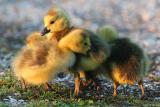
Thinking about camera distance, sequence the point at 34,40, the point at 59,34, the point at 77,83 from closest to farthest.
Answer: the point at 77,83, the point at 34,40, the point at 59,34

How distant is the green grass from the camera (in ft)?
23.2

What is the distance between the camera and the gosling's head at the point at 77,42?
23.0ft

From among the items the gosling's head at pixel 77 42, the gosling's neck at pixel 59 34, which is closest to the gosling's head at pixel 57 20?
the gosling's neck at pixel 59 34

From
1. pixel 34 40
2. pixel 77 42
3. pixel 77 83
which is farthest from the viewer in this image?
pixel 34 40

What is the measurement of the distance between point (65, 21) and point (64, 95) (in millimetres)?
904

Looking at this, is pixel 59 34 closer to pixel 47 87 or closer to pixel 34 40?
pixel 34 40

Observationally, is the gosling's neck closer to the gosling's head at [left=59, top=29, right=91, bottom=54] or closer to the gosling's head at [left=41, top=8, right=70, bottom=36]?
the gosling's head at [left=41, top=8, right=70, bottom=36]

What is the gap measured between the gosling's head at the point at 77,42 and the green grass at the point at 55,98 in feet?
1.95

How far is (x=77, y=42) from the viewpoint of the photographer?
7012mm

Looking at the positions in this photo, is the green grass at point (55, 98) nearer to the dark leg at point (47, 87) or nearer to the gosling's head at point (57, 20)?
the dark leg at point (47, 87)

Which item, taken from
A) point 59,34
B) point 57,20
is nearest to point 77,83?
point 59,34

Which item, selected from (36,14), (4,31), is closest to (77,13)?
(36,14)

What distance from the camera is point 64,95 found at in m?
7.57

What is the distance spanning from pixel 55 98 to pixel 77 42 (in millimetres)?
805
